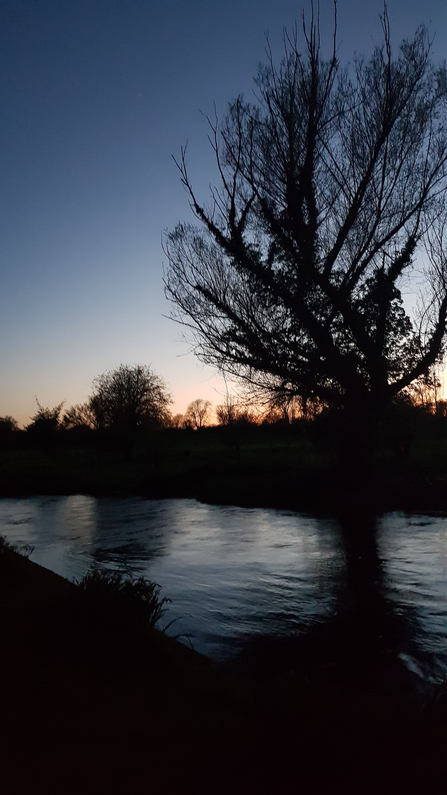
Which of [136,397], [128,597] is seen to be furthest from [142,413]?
[128,597]

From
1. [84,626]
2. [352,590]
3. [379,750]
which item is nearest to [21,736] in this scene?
[84,626]

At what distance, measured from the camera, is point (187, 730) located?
11.1 feet

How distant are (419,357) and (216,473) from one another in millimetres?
13325

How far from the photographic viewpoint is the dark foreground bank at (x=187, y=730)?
284 cm

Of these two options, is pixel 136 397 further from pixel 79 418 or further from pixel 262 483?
pixel 262 483

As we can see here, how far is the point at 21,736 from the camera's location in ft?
10.8

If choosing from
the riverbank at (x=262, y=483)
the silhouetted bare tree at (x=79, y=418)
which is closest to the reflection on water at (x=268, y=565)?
the riverbank at (x=262, y=483)

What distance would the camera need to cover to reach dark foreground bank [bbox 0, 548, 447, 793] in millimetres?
2840

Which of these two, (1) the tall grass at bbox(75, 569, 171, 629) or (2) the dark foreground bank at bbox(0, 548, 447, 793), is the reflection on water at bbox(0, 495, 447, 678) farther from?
(2) the dark foreground bank at bbox(0, 548, 447, 793)

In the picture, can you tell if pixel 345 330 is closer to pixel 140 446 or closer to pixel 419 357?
pixel 419 357

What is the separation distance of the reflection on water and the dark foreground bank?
2055 mm

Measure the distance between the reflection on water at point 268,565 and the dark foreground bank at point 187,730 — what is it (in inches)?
80.9

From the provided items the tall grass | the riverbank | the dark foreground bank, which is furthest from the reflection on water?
the dark foreground bank

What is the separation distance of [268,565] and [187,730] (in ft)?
26.1
